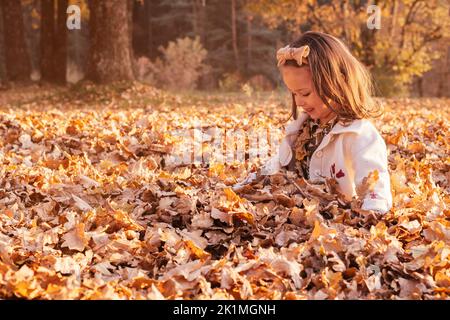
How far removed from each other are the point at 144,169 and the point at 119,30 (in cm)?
772

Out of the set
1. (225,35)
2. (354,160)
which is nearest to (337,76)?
(354,160)

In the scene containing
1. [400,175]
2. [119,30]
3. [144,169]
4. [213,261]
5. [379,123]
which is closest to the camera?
[213,261]

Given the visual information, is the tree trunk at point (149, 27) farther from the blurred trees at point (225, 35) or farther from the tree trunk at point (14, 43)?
the tree trunk at point (14, 43)

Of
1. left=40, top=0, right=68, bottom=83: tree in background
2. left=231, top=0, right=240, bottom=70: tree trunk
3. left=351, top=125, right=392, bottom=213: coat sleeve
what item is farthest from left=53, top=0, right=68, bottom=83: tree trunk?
left=351, top=125, right=392, bottom=213: coat sleeve

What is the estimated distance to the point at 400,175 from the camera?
4215 millimetres

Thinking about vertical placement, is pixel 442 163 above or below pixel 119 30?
below

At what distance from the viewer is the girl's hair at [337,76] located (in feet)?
12.5

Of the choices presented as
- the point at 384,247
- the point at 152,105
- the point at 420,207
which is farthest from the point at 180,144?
the point at 152,105

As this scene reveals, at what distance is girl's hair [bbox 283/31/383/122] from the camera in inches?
150

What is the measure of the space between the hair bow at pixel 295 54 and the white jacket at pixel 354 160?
0.46 m

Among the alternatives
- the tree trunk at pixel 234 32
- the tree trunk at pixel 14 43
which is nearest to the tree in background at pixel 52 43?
the tree trunk at pixel 14 43

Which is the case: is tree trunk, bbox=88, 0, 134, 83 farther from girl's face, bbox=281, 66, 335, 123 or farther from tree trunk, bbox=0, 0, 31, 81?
girl's face, bbox=281, 66, 335, 123

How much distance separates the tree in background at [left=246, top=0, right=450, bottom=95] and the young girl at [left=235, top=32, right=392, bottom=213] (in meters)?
13.0
